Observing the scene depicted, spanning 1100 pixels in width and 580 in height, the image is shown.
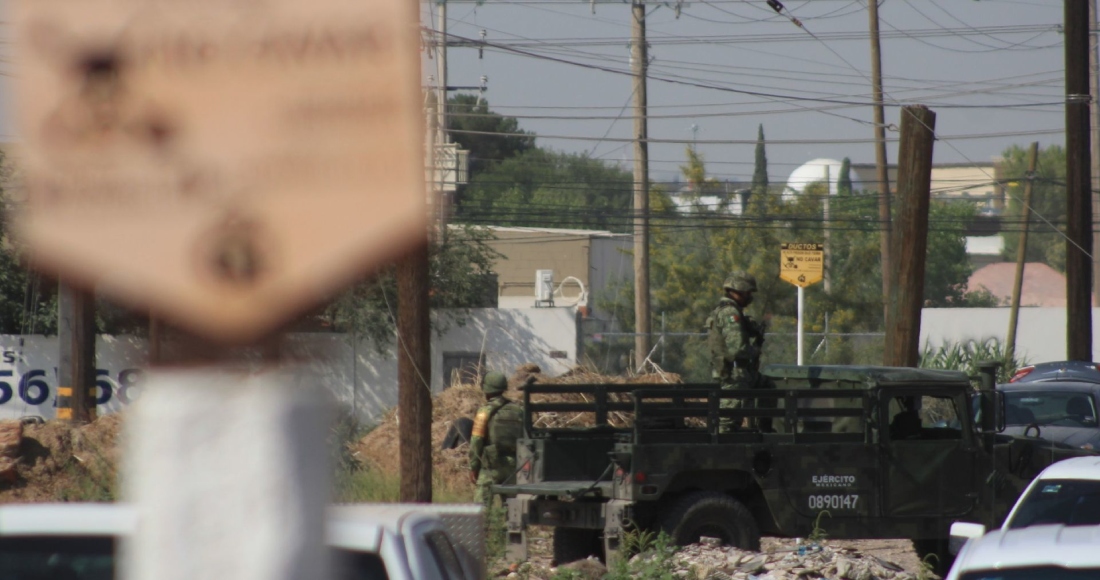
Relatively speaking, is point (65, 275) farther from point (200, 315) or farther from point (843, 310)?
point (843, 310)

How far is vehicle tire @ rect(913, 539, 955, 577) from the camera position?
1066 cm

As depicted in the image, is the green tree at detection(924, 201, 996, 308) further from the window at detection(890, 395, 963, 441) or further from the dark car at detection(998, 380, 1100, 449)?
the window at detection(890, 395, 963, 441)

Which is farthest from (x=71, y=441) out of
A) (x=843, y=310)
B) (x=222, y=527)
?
(x=843, y=310)

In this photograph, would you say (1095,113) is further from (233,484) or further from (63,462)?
(233,484)

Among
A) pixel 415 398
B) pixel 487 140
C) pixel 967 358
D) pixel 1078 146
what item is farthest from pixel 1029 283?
pixel 415 398

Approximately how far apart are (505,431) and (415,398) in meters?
0.95

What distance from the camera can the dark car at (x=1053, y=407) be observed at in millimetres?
15000

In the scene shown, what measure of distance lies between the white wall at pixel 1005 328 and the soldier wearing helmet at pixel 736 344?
25.4 m

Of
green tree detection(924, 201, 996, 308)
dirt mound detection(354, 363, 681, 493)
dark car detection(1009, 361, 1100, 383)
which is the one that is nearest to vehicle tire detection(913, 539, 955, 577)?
dirt mound detection(354, 363, 681, 493)

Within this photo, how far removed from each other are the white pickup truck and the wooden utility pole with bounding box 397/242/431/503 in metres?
7.52

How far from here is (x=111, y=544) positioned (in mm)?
3693

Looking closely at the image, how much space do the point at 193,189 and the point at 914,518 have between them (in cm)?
980

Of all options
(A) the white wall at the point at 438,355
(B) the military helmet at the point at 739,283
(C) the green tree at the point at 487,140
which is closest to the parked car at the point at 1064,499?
(B) the military helmet at the point at 739,283

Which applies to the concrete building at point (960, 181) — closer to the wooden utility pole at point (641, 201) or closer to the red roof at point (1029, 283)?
the red roof at point (1029, 283)
